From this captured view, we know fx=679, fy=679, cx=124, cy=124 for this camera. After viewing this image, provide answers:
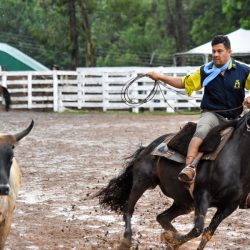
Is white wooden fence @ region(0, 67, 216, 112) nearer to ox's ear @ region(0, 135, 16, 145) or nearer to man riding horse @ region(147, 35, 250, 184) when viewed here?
man riding horse @ region(147, 35, 250, 184)

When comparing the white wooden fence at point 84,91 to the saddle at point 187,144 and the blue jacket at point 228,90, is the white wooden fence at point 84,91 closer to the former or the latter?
the saddle at point 187,144

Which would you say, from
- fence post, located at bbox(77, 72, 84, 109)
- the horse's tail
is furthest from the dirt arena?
fence post, located at bbox(77, 72, 84, 109)

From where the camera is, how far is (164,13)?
6138cm

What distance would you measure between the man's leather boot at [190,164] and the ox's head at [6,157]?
154cm

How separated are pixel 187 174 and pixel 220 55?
127cm

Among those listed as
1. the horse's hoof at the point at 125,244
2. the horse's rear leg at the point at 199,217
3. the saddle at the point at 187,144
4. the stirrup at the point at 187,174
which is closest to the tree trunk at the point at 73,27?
the saddle at the point at 187,144

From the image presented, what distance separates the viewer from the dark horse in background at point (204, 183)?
21.2 feet

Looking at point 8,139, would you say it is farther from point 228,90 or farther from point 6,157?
point 228,90

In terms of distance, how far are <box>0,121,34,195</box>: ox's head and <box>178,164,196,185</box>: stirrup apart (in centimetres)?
153

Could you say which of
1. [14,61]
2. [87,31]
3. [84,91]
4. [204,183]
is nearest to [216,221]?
[204,183]

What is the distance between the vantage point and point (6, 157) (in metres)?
6.59

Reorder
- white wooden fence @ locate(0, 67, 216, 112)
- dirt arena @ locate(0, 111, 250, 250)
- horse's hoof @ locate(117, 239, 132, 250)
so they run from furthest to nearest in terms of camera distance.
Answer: white wooden fence @ locate(0, 67, 216, 112) < dirt arena @ locate(0, 111, 250, 250) < horse's hoof @ locate(117, 239, 132, 250)

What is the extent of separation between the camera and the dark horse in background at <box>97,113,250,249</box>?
6465 mm

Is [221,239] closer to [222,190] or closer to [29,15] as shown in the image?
[222,190]
